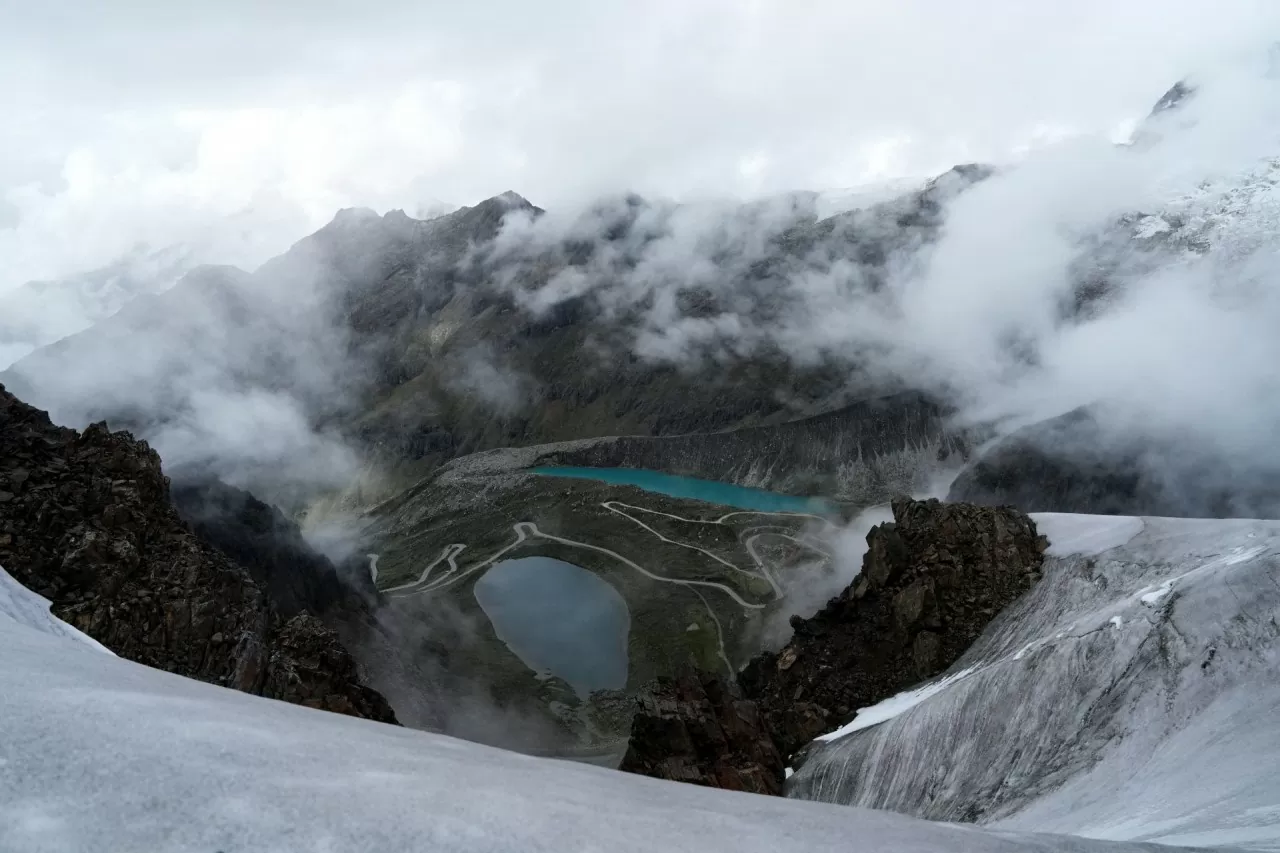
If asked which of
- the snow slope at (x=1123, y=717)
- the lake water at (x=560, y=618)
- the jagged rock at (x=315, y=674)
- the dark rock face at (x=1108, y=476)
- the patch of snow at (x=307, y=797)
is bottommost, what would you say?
the lake water at (x=560, y=618)

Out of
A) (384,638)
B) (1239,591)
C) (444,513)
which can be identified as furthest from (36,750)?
(444,513)

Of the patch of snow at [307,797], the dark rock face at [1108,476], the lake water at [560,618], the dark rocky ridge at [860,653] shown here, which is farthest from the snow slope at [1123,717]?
the dark rock face at [1108,476]

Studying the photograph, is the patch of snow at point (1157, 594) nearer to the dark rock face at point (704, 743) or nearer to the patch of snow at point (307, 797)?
the dark rock face at point (704, 743)

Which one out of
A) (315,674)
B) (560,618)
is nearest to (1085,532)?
(315,674)

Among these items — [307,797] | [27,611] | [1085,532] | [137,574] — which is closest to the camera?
[307,797]

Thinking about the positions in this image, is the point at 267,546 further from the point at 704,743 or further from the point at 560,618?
the point at 704,743

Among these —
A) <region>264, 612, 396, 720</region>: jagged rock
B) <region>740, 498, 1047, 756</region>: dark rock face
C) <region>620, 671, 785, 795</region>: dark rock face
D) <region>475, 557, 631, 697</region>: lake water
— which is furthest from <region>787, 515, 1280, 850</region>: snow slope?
<region>475, 557, 631, 697</region>: lake water
